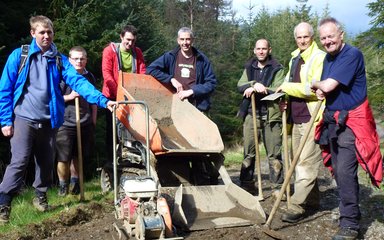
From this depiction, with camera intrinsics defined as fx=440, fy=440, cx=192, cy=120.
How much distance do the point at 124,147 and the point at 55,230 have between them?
1.71m

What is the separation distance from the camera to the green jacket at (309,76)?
5.11m

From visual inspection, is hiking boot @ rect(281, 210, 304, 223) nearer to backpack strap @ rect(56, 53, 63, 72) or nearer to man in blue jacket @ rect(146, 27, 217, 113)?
man in blue jacket @ rect(146, 27, 217, 113)

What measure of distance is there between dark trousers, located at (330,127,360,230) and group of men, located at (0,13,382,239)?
0.03 ft

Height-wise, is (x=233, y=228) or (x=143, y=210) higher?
(x=143, y=210)

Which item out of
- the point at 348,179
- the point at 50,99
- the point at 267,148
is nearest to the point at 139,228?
the point at 50,99

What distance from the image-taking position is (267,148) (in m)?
6.52

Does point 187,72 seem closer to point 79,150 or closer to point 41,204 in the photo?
point 79,150

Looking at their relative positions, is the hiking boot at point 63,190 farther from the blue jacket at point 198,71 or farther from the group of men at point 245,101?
the blue jacket at point 198,71

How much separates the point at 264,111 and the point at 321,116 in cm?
160

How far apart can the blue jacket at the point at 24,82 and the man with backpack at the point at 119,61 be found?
1.22 meters

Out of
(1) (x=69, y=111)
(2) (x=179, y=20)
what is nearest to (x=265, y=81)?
(1) (x=69, y=111)

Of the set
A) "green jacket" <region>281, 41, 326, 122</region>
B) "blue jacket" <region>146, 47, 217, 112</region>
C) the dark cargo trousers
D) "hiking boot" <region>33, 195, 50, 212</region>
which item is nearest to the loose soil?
"hiking boot" <region>33, 195, 50, 212</region>

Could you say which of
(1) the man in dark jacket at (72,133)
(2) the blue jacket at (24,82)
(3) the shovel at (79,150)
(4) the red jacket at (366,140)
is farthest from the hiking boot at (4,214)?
(4) the red jacket at (366,140)

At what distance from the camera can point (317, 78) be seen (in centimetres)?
508
